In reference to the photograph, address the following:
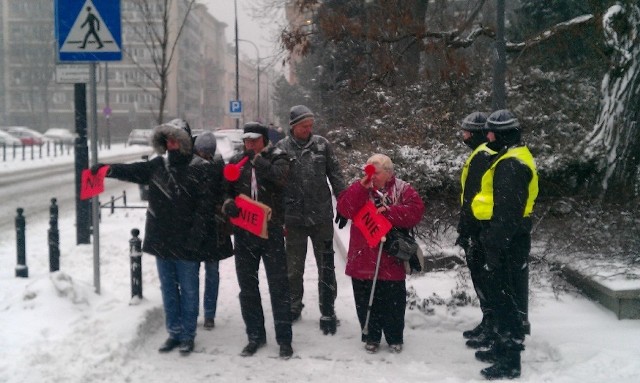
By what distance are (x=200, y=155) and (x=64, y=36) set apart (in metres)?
2.17

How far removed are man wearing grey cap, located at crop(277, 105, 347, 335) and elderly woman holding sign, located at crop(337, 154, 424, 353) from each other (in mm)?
498

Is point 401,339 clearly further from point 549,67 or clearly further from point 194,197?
point 549,67

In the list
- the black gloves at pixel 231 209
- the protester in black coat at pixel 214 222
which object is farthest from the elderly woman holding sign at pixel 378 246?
the protester in black coat at pixel 214 222

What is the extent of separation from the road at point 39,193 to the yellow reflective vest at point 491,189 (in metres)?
9.33

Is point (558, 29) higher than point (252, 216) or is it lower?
higher

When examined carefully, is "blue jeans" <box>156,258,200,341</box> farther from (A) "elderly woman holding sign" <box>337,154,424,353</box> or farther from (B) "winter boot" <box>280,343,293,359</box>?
(A) "elderly woman holding sign" <box>337,154,424,353</box>

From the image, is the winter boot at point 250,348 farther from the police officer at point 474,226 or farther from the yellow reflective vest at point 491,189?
the yellow reflective vest at point 491,189

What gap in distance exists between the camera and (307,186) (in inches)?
249

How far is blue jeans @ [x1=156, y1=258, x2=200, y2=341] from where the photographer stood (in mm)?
5727

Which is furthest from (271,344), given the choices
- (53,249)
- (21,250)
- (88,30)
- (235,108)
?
(235,108)

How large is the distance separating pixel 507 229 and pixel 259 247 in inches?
83.4

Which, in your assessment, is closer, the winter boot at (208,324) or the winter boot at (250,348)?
the winter boot at (250,348)

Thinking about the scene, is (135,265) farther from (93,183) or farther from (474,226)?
(474,226)

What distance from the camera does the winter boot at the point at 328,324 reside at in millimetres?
6273
